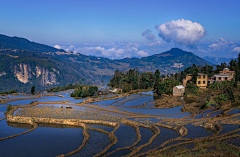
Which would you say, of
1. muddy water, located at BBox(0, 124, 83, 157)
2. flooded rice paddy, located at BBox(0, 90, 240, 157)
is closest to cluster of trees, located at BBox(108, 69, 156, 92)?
flooded rice paddy, located at BBox(0, 90, 240, 157)

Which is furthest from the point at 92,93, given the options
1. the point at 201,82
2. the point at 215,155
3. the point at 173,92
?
the point at 215,155

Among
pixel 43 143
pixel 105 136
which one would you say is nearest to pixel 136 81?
pixel 105 136

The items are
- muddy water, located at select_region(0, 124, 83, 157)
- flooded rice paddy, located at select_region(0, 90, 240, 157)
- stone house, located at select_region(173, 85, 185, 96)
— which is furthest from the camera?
stone house, located at select_region(173, 85, 185, 96)

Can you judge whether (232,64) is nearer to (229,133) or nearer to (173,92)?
(173,92)

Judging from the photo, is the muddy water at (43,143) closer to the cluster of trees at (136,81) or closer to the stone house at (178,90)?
the stone house at (178,90)

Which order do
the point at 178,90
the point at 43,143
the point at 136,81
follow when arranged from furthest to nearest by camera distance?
the point at 136,81
the point at 178,90
the point at 43,143

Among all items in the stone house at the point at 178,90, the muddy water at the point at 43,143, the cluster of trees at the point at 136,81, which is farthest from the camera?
the cluster of trees at the point at 136,81

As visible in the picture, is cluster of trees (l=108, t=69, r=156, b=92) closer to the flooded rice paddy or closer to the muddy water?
the flooded rice paddy

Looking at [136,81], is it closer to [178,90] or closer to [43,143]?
[178,90]

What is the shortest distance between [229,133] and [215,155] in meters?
11.1

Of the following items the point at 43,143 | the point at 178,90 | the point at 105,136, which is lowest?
the point at 43,143

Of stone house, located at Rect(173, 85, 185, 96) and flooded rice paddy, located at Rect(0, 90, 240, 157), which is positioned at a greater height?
stone house, located at Rect(173, 85, 185, 96)

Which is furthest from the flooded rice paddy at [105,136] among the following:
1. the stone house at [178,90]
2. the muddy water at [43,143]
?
the stone house at [178,90]

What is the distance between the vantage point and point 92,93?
298 feet
